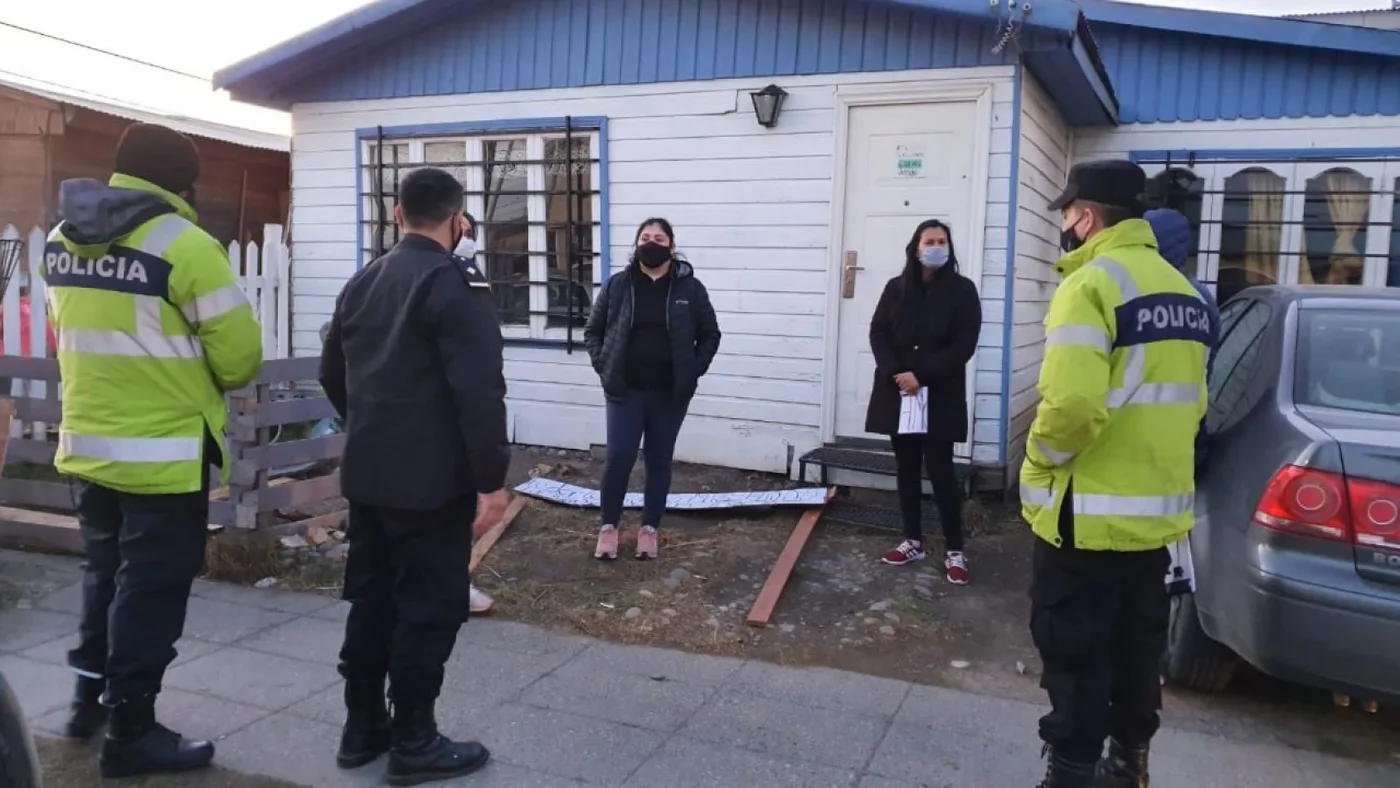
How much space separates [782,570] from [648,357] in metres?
1.30

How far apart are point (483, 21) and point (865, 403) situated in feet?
13.9

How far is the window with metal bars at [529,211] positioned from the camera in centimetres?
789

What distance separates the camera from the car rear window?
11.8 ft

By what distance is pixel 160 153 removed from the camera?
3396 mm

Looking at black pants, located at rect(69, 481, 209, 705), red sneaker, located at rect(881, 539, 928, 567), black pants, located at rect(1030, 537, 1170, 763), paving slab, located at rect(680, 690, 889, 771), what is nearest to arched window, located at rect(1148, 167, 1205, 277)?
red sneaker, located at rect(881, 539, 928, 567)

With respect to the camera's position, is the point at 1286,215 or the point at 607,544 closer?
the point at 607,544

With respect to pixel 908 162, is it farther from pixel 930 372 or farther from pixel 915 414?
pixel 915 414

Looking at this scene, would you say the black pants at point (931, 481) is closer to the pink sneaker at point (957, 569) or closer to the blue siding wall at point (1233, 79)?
the pink sneaker at point (957, 569)

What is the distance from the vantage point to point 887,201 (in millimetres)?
6855

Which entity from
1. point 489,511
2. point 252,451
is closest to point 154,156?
point 489,511

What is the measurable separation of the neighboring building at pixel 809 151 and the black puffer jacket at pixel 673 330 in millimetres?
1692

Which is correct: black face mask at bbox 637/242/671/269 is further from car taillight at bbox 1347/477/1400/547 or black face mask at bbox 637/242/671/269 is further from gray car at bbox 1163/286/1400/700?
car taillight at bbox 1347/477/1400/547

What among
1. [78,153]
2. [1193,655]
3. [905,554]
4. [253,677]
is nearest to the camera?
[1193,655]

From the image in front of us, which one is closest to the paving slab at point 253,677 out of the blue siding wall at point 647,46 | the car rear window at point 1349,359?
the car rear window at point 1349,359
